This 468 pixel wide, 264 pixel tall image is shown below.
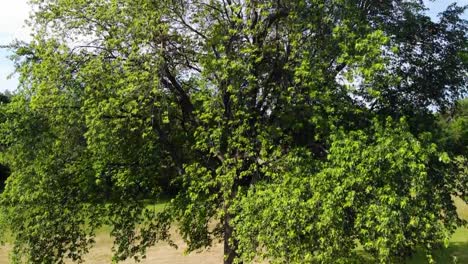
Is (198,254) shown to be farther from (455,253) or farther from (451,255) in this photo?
(455,253)

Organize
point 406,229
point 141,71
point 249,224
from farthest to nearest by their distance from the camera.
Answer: point 141,71, point 249,224, point 406,229

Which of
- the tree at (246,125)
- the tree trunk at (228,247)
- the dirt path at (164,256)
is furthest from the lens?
the dirt path at (164,256)

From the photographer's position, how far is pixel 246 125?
12.9 metres

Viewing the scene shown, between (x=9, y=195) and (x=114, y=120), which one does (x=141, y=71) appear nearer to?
(x=114, y=120)

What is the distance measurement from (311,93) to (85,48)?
6.89m

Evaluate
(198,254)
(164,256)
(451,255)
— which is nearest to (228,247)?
(451,255)

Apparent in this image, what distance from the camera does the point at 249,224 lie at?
36.6 feet

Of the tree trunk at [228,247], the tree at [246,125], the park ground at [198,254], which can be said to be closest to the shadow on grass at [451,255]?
the park ground at [198,254]

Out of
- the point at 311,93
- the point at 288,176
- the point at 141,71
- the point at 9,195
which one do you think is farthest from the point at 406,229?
the point at 9,195

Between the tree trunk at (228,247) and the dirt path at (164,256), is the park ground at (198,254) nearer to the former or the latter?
the dirt path at (164,256)

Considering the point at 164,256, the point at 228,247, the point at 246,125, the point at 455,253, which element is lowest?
the point at 164,256

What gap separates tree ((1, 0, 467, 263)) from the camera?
10680 millimetres

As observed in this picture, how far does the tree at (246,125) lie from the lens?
1068 cm

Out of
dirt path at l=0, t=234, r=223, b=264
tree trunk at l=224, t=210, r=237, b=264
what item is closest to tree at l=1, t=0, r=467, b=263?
tree trunk at l=224, t=210, r=237, b=264
